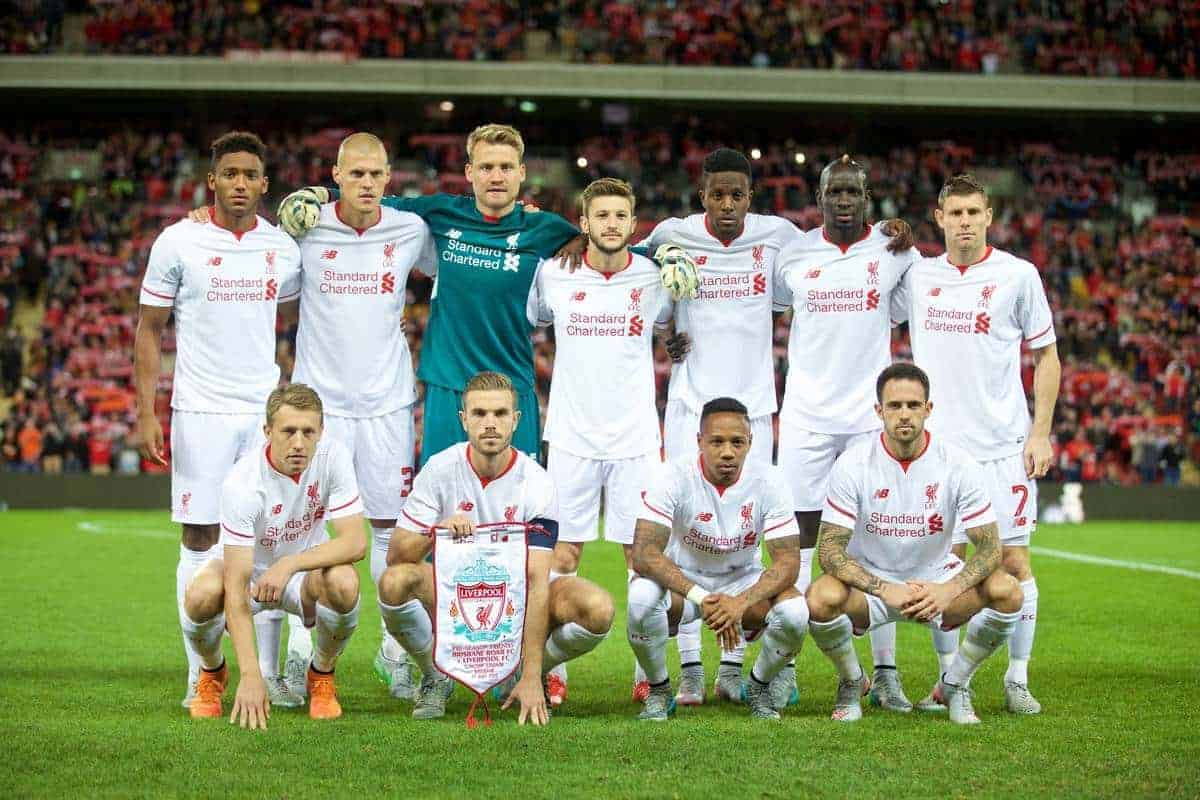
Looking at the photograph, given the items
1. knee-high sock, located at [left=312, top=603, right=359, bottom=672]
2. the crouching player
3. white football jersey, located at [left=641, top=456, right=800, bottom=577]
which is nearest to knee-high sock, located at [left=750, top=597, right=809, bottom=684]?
the crouching player

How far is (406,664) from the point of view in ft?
23.5

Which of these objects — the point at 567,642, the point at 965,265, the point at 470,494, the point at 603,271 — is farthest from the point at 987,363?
the point at 470,494

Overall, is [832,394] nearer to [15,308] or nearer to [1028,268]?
[1028,268]

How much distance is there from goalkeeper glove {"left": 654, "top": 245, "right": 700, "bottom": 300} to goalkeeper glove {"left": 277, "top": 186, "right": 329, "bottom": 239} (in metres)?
1.65

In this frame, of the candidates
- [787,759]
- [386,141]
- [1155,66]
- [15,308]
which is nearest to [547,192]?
[386,141]

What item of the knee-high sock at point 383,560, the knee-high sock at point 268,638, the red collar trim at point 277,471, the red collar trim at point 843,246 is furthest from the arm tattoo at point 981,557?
the knee-high sock at point 268,638

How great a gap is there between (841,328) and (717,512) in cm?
133

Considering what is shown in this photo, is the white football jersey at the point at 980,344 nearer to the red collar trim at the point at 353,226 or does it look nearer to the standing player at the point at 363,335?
the standing player at the point at 363,335

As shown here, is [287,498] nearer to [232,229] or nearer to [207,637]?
[207,637]

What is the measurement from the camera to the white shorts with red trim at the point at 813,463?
24.0 ft

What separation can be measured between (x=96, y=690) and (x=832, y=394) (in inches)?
148

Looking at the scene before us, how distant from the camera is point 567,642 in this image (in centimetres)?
640

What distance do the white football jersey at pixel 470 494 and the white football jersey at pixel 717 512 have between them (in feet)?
1.59

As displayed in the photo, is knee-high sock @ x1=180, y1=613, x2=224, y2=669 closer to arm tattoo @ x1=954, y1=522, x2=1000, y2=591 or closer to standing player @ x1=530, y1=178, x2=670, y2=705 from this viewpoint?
standing player @ x1=530, y1=178, x2=670, y2=705
